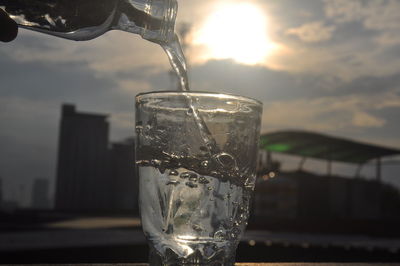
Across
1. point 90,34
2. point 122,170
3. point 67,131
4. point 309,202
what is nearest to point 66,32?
point 90,34

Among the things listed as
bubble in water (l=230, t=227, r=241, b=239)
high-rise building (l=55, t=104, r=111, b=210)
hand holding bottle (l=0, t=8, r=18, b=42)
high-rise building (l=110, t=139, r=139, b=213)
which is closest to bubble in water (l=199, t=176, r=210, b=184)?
bubble in water (l=230, t=227, r=241, b=239)

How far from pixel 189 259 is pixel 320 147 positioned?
16245mm

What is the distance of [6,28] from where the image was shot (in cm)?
116

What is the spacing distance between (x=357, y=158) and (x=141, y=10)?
60.2ft

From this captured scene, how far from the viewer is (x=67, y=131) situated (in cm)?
5722

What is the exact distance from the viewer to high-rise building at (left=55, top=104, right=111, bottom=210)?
5334cm

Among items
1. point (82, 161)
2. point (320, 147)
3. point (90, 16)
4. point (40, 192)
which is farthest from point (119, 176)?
point (40, 192)

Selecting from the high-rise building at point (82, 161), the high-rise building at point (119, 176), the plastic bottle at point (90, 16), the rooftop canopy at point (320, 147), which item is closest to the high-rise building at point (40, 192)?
the high-rise building at point (82, 161)

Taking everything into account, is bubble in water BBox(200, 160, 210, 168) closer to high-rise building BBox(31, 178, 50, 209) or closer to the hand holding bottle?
the hand holding bottle

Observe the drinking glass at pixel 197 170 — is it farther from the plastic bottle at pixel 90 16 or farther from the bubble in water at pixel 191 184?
the plastic bottle at pixel 90 16

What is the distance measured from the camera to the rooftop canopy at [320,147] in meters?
15.7

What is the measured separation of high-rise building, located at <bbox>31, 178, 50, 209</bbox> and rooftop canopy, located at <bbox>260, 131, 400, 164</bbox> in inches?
3999

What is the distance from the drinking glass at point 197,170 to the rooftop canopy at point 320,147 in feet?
46.2

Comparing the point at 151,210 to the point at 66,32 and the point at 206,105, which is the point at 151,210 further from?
the point at 66,32
